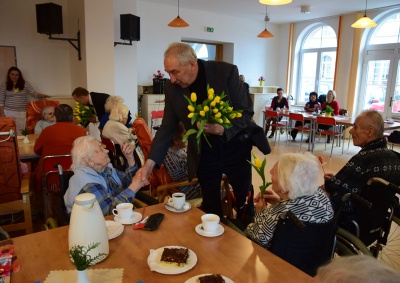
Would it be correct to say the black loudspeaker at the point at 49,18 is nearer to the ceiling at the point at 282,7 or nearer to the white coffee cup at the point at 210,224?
the ceiling at the point at 282,7

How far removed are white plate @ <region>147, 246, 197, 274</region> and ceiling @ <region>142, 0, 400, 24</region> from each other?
24.0 feet

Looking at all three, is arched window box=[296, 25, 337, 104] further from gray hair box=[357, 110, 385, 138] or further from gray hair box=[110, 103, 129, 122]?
gray hair box=[357, 110, 385, 138]

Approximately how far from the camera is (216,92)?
221cm

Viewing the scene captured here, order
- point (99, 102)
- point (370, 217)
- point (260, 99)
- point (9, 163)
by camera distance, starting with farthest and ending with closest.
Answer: point (260, 99)
point (99, 102)
point (9, 163)
point (370, 217)

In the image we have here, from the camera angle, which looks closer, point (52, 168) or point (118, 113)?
point (52, 168)

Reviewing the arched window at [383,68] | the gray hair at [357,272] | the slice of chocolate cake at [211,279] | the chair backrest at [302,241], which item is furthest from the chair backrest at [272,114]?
the gray hair at [357,272]

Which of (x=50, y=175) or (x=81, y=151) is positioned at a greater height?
(x=81, y=151)

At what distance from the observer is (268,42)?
10445mm

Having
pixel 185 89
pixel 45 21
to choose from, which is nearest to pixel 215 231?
pixel 185 89

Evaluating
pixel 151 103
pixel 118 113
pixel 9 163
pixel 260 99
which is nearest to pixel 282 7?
pixel 260 99

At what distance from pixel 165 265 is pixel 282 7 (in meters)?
8.22

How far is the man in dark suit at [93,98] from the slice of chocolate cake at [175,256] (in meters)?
3.93

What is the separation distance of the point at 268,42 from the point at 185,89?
353 inches

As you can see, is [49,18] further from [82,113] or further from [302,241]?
[302,241]
